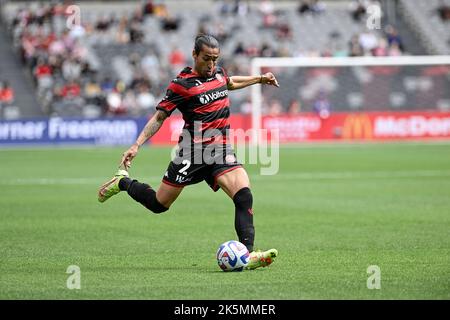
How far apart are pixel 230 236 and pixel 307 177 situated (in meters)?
11.2

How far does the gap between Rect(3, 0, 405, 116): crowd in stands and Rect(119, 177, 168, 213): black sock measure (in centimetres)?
2835

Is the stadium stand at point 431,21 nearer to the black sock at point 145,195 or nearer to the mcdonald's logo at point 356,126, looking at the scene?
the mcdonald's logo at point 356,126

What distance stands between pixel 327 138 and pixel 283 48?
7.85 metres

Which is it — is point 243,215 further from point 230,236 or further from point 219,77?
point 230,236

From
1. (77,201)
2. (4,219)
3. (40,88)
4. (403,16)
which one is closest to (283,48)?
(403,16)

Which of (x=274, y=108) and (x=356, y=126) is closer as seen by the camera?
(x=274, y=108)

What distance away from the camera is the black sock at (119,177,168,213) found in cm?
1134

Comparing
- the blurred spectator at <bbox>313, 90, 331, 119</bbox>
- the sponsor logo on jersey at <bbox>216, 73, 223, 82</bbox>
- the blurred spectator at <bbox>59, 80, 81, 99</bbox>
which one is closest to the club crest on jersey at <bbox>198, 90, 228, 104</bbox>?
the sponsor logo on jersey at <bbox>216, 73, 223, 82</bbox>

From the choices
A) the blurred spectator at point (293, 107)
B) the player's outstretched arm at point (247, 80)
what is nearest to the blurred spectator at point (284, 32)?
the blurred spectator at point (293, 107)

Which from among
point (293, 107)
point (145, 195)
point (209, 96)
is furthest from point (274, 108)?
point (209, 96)

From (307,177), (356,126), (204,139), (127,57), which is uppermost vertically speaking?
(127,57)

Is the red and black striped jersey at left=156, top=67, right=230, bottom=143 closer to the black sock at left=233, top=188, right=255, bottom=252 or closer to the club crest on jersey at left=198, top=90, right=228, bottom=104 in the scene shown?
the club crest on jersey at left=198, top=90, right=228, bottom=104

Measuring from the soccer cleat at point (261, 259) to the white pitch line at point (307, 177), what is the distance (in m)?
13.3

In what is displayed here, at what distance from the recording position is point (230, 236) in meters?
13.8
